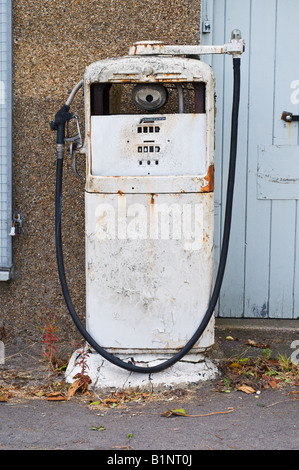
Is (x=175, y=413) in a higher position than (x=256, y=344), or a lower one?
lower

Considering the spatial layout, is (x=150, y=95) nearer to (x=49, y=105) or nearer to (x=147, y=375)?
(x=49, y=105)

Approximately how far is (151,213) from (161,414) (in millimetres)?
1042

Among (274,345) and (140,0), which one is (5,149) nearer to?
(140,0)

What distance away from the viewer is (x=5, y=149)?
4.25m

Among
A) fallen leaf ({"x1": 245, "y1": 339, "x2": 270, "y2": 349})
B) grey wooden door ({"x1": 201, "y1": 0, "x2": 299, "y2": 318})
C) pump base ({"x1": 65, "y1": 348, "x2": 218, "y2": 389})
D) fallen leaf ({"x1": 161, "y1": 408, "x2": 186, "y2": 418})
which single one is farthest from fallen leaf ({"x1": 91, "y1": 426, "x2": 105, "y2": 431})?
grey wooden door ({"x1": 201, "y1": 0, "x2": 299, "y2": 318})

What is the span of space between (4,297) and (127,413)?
54.9 inches

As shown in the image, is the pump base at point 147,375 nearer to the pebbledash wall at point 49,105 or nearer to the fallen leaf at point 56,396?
the fallen leaf at point 56,396

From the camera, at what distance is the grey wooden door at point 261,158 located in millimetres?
4301

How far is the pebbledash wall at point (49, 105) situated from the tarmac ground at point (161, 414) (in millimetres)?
440

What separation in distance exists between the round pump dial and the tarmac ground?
5.05 ft

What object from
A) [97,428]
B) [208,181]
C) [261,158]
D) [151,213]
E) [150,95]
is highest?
[150,95]

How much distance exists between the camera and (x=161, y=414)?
133 inches

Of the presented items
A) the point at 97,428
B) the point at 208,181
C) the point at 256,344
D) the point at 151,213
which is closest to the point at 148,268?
the point at 151,213

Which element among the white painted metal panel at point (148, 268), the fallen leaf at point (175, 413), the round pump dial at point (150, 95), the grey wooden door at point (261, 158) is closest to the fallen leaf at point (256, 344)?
the grey wooden door at point (261, 158)
